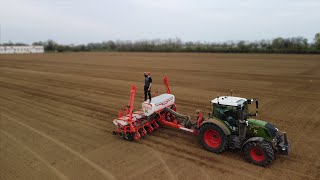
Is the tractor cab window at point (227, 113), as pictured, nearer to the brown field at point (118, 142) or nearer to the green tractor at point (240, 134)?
the green tractor at point (240, 134)

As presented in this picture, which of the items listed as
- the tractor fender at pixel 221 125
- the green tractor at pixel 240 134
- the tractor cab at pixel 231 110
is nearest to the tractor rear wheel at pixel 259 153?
the green tractor at pixel 240 134

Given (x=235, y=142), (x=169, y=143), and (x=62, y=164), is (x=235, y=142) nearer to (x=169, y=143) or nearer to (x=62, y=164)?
(x=169, y=143)

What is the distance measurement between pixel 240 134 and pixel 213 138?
3.09ft

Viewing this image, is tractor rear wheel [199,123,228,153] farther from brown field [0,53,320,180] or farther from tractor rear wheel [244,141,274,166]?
tractor rear wheel [244,141,274,166]

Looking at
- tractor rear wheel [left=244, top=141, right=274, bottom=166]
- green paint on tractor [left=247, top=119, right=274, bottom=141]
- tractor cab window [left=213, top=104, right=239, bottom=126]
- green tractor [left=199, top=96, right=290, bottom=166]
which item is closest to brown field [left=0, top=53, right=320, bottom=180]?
tractor rear wheel [left=244, top=141, right=274, bottom=166]

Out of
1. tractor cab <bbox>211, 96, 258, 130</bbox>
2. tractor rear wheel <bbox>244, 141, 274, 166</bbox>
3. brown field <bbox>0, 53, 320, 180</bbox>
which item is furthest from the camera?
tractor cab <bbox>211, 96, 258, 130</bbox>

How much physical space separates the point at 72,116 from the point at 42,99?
4.96 metres

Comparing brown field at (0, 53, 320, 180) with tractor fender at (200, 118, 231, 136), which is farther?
tractor fender at (200, 118, 231, 136)

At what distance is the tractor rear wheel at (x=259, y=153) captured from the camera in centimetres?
743

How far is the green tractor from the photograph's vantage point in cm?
763

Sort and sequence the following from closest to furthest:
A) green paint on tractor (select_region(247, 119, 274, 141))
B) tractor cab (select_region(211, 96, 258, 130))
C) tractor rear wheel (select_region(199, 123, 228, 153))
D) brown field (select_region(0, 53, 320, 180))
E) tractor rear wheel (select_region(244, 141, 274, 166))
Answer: tractor rear wheel (select_region(244, 141, 274, 166)) < brown field (select_region(0, 53, 320, 180)) < green paint on tractor (select_region(247, 119, 274, 141)) < tractor cab (select_region(211, 96, 258, 130)) < tractor rear wheel (select_region(199, 123, 228, 153))

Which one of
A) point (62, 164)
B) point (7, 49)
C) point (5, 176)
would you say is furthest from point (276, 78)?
point (7, 49)

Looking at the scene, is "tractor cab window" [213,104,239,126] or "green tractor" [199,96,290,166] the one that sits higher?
"tractor cab window" [213,104,239,126]

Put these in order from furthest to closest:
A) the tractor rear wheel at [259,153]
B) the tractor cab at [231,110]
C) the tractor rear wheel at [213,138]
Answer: the tractor rear wheel at [213,138]
the tractor cab at [231,110]
the tractor rear wheel at [259,153]
